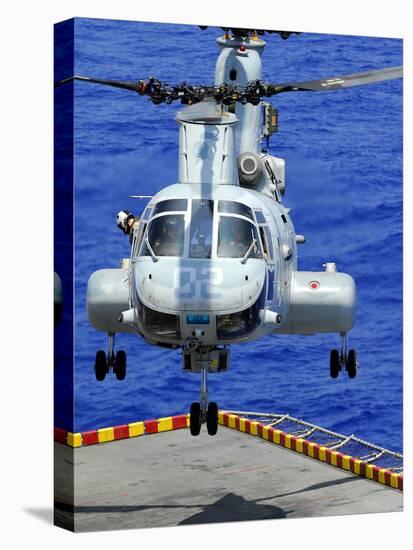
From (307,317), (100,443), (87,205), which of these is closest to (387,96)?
(307,317)

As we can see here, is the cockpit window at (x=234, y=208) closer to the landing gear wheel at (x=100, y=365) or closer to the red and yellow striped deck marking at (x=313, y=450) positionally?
the landing gear wheel at (x=100, y=365)

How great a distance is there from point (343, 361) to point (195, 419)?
4.47 metres

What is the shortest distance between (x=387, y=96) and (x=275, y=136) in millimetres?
2038

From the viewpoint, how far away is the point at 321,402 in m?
26.3

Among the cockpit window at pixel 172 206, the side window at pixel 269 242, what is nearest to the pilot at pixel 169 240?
the cockpit window at pixel 172 206

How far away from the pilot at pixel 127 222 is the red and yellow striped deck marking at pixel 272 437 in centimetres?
322

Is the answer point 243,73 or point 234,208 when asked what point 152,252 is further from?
point 243,73

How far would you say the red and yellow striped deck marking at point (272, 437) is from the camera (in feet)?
84.6

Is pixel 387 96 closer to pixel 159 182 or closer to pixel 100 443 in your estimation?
pixel 159 182

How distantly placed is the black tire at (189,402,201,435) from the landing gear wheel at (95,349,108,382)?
216cm

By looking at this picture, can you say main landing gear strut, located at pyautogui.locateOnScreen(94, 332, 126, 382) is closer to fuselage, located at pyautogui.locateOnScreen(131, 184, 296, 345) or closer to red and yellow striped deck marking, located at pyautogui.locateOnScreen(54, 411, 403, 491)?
red and yellow striped deck marking, located at pyautogui.locateOnScreen(54, 411, 403, 491)

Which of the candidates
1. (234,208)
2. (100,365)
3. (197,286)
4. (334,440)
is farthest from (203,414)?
(334,440)

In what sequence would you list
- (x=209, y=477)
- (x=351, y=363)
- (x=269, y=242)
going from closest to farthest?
(x=269, y=242)
(x=209, y=477)
(x=351, y=363)

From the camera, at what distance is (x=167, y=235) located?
72.1 ft
